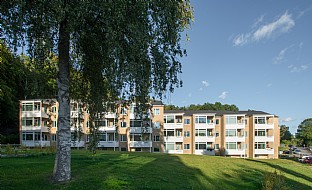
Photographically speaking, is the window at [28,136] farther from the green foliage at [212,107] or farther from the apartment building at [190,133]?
the green foliage at [212,107]

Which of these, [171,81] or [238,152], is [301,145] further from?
[171,81]

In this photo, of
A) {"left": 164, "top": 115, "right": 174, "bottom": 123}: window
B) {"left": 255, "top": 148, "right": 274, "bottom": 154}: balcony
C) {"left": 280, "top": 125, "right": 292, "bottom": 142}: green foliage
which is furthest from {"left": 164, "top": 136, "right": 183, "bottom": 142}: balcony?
{"left": 280, "top": 125, "right": 292, "bottom": 142}: green foliage

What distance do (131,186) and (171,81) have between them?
4.58 meters

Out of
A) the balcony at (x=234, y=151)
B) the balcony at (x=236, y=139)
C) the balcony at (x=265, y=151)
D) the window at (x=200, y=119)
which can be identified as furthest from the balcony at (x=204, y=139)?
the balcony at (x=265, y=151)

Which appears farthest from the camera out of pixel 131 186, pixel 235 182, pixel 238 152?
pixel 238 152

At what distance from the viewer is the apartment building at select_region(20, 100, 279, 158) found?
4788 cm

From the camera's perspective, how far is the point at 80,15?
6.66 m

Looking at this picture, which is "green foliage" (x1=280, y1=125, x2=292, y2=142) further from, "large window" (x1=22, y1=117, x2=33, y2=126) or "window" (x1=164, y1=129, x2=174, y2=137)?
"large window" (x1=22, y1=117, x2=33, y2=126)

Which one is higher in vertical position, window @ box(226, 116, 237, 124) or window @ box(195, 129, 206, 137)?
window @ box(226, 116, 237, 124)

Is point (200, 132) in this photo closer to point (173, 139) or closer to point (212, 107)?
point (173, 139)

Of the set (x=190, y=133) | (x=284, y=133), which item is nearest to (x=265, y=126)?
(x=190, y=133)

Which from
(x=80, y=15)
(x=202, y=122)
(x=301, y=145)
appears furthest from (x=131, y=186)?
(x=301, y=145)

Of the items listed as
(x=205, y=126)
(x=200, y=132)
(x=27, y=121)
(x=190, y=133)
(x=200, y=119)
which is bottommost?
(x=190, y=133)

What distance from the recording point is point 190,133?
5184 centimetres
